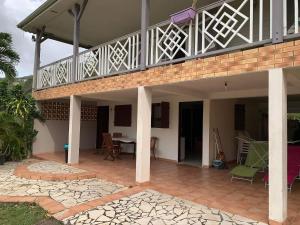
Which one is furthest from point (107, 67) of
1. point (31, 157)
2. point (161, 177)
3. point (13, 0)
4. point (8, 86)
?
point (13, 0)

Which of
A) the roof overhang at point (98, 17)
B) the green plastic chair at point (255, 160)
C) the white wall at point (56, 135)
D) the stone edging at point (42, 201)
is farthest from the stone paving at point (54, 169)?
the roof overhang at point (98, 17)

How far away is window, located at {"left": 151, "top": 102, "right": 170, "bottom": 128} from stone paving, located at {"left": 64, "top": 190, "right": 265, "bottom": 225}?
197 inches

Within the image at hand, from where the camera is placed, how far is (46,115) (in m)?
11.7

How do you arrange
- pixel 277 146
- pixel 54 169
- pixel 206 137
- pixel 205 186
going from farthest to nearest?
1. pixel 206 137
2. pixel 54 169
3. pixel 205 186
4. pixel 277 146

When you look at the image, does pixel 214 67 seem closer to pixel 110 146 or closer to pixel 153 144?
pixel 110 146

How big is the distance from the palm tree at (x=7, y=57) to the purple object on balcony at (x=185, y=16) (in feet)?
23.8

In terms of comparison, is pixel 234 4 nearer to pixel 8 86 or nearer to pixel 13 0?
pixel 8 86

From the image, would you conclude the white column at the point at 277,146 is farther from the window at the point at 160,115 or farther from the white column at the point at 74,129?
the white column at the point at 74,129

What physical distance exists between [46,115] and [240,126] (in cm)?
871

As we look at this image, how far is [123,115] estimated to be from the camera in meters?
12.2

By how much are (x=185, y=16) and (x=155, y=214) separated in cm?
399

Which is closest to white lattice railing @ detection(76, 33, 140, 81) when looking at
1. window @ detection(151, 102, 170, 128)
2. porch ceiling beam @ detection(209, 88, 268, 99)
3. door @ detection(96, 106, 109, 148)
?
window @ detection(151, 102, 170, 128)

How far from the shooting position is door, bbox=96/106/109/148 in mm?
13334

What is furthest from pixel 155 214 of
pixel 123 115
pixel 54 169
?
pixel 123 115
